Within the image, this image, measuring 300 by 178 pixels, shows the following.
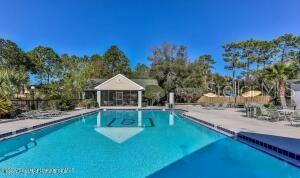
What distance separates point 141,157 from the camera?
8094mm

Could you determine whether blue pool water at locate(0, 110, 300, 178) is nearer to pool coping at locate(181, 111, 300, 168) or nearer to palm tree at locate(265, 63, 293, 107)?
pool coping at locate(181, 111, 300, 168)

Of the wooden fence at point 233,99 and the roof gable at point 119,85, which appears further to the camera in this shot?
the wooden fence at point 233,99

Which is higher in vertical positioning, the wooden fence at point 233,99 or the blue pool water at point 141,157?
the wooden fence at point 233,99

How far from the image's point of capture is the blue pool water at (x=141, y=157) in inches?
256

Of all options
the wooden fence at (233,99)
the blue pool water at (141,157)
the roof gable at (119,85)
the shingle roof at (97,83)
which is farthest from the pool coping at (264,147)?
the wooden fence at (233,99)

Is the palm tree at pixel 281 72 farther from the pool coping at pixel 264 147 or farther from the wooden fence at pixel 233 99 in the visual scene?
the wooden fence at pixel 233 99

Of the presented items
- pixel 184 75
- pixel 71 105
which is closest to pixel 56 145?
pixel 71 105

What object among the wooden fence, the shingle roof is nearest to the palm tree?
the wooden fence

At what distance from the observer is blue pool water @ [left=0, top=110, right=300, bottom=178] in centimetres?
650

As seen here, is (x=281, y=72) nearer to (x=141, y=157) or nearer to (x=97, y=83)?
(x=141, y=157)

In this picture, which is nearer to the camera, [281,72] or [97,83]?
[281,72]

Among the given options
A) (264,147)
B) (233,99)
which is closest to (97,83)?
(233,99)

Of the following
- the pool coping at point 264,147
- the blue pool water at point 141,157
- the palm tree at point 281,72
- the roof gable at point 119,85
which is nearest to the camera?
the blue pool water at point 141,157

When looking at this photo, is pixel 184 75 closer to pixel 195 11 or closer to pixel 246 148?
pixel 195 11
